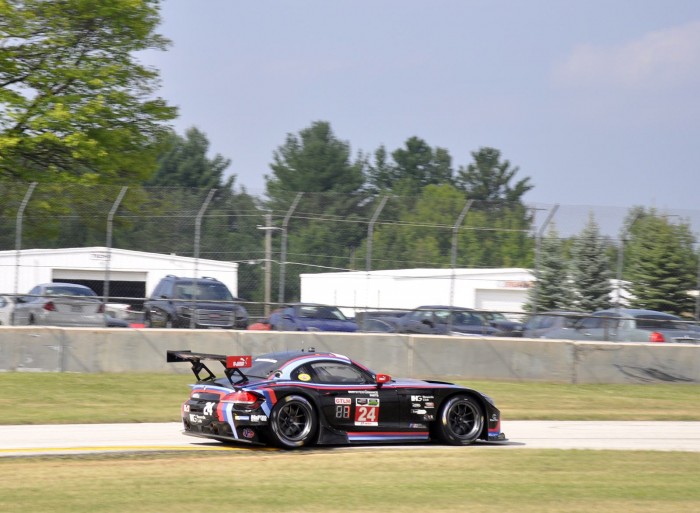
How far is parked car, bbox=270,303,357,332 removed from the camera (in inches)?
822

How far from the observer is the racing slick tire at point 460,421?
1234 cm

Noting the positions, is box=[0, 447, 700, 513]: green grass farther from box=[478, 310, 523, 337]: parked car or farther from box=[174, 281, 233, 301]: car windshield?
box=[478, 310, 523, 337]: parked car

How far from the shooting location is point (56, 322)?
1998 cm

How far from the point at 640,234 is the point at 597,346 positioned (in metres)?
2.66

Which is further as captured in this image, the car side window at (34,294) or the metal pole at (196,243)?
the metal pole at (196,243)

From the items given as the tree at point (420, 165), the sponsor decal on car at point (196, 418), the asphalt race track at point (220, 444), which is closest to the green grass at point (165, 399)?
the asphalt race track at point (220, 444)

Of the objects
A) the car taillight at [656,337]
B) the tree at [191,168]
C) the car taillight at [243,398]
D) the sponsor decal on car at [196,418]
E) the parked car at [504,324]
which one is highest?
the tree at [191,168]

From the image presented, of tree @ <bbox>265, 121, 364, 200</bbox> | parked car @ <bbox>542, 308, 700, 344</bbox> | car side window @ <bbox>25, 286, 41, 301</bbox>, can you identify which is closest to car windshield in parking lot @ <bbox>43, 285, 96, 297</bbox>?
car side window @ <bbox>25, 286, 41, 301</bbox>

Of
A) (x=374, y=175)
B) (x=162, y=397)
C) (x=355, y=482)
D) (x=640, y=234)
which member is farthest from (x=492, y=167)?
(x=355, y=482)

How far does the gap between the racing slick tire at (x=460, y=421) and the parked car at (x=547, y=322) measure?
9.32 meters

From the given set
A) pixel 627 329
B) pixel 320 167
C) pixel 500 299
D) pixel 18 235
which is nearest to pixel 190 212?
pixel 18 235

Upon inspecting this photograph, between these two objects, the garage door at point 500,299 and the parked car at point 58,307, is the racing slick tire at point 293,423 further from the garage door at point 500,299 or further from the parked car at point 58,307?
the garage door at point 500,299

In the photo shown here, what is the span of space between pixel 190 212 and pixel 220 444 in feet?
31.5

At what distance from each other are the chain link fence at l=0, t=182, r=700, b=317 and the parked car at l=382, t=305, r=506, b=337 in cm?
94
